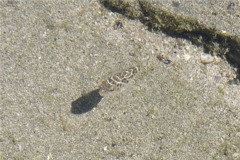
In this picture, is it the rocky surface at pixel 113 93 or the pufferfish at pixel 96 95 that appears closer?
the rocky surface at pixel 113 93

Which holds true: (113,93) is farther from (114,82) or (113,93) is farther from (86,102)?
(86,102)

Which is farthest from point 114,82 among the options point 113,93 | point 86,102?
point 86,102

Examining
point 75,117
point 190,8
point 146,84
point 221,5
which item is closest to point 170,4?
point 190,8

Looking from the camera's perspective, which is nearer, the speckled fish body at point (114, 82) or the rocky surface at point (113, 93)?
the rocky surface at point (113, 93)

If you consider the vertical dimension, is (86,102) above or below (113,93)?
below

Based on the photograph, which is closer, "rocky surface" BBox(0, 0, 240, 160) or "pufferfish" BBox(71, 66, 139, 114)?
"rocky surface" BBox(0, 0, 240, 160)

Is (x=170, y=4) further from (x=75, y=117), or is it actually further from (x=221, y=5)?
(x=75, y=117)

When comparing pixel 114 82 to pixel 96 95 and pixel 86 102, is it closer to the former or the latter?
pixel 96 95

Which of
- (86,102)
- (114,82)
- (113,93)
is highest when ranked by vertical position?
(114,82)

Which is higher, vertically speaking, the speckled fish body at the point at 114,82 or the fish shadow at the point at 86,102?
the speckled fish body at the point at 114,82
